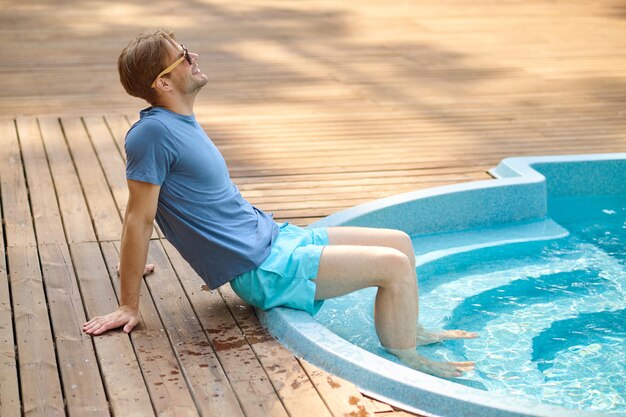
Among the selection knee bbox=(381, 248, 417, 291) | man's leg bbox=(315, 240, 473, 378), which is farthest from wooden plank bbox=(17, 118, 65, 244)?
knee bbox=(381, 248, 417, 291)

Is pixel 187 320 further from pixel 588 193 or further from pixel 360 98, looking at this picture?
pixel 360 98

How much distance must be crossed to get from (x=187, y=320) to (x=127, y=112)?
2.75 metres

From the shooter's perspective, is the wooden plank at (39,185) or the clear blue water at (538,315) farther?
the wooden plank at (39,185)

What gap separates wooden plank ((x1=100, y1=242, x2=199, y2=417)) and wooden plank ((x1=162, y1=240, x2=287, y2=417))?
0.43ft

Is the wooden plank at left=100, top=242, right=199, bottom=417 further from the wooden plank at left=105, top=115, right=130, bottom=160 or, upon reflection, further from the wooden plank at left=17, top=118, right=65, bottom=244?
the wooden plank at left=105, top=115, right=130, bottom=160

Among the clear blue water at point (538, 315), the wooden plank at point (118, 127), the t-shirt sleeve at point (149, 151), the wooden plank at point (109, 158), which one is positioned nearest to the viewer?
the t-shirt sleeve at point (149, 151)

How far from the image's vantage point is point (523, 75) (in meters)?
6.74

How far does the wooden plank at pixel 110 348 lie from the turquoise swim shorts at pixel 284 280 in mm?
402

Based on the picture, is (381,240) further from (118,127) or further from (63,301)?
(118,127)

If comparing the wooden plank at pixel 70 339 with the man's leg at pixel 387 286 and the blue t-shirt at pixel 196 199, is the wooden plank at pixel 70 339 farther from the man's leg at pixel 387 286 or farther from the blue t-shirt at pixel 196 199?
the man's leg at pixel 387 286

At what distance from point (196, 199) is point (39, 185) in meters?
1.63

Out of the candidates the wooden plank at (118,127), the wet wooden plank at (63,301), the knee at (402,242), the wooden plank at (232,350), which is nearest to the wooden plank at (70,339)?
the wet wooden plank at (63,301)

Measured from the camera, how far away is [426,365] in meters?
2.96

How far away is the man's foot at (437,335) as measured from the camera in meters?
3.22
